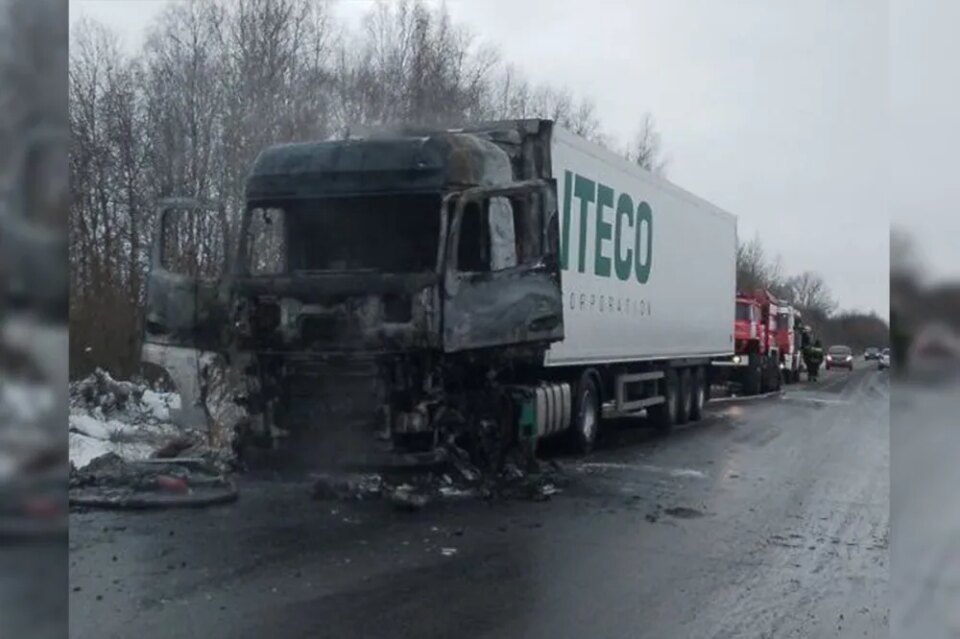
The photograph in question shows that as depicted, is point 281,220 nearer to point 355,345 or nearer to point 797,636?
point 355,345

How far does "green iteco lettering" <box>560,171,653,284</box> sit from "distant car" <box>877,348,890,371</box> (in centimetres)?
631

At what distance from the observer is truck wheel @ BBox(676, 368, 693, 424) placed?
44.9 feet

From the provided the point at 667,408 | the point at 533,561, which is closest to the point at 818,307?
the point at 533,561

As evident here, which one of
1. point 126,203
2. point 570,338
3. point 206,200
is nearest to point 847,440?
point 570,338

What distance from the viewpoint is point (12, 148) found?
3383mm

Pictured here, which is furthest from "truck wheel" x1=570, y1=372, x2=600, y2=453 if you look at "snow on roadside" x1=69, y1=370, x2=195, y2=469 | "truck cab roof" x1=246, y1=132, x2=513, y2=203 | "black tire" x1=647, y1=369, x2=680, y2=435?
"snow on roadside" x1=69, y1=370, x2=195, y2=469

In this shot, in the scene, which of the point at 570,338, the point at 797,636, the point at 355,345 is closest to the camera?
the point at 797,636

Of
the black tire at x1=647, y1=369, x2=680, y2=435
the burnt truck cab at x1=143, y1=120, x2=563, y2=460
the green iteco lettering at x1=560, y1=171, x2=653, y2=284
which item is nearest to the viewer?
the burnt truck cab at x1=143, y1=120, x2=563, y2=460

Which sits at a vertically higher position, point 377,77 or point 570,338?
point 377,77

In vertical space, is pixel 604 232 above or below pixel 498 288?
above

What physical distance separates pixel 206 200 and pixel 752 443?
6.41 metres

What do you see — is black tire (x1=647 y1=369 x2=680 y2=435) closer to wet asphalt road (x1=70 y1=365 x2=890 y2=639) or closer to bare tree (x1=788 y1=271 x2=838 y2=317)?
wet asphalt road (x1=70 y1=365 x2=890 y2=639)

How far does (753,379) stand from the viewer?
14680mm

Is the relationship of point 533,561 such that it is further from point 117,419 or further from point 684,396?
point 684,396
